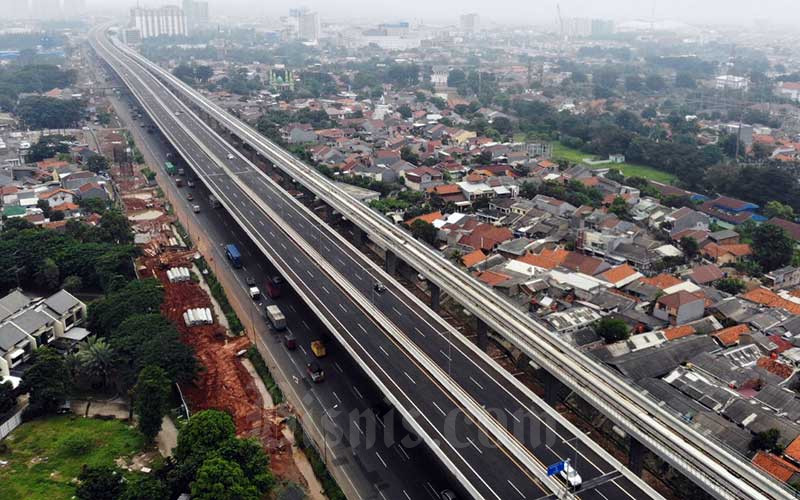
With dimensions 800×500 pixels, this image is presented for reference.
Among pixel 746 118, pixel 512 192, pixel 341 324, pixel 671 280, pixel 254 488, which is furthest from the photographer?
pixel 746 118

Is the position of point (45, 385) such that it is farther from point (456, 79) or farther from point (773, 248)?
point (456, 79)

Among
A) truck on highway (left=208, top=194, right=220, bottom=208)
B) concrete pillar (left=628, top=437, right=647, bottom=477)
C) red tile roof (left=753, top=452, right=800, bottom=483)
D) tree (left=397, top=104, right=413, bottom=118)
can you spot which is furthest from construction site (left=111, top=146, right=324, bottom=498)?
tree (left=397, top=104, right=413, bottom=118)

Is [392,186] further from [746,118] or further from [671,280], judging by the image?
[746,118]

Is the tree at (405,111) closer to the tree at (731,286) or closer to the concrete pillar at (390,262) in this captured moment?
the concrete pillar at (390,262)

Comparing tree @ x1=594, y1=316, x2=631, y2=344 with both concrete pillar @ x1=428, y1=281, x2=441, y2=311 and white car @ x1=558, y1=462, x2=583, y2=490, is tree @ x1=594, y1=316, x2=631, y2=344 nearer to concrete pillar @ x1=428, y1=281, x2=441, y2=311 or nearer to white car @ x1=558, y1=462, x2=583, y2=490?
concrete pillar @ x1=428, y1=281, x2=441, y2=311

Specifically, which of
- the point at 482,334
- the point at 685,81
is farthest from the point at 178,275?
the point at 685,81

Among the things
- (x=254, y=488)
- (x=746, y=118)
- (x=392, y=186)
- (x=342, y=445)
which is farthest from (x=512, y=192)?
(x=746, y=118)
